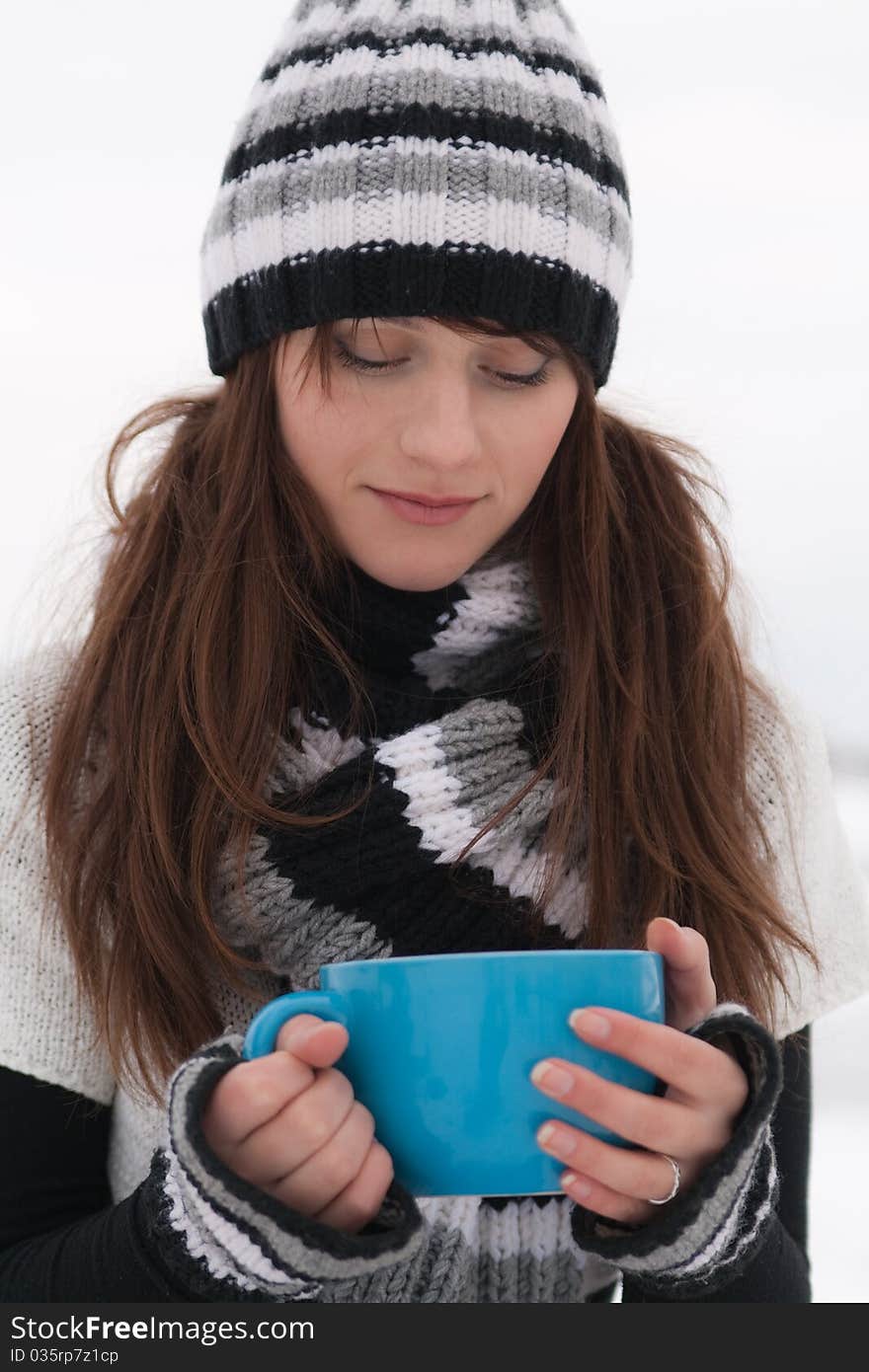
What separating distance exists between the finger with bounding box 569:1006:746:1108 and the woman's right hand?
0.36 feet

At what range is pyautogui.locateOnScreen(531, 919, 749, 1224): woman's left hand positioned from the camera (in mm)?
576

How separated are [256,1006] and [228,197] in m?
0.59

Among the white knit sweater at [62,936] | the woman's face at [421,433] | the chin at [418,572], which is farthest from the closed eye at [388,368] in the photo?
the white knit sweater at [62,936]

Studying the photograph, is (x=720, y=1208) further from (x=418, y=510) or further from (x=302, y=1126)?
(x=418, y=510)

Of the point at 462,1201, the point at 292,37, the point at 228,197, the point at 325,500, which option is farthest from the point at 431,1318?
the point at 292,37

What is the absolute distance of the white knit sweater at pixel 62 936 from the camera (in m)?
0.91

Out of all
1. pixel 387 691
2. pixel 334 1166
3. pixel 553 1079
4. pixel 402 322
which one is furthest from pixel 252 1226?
pixel 402 322

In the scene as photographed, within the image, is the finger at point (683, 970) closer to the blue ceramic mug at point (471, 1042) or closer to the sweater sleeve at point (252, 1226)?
the blue ceramic mug at point (471, 1042)

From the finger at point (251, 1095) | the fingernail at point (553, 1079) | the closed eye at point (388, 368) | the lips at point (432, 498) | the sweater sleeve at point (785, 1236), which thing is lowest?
the sweater sleeve at point (785, 1236)

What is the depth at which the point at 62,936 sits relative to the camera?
93 centimetres

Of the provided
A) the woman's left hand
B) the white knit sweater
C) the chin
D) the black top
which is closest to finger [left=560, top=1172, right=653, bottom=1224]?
the woman's left hand

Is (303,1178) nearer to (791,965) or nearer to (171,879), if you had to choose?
(171,879)

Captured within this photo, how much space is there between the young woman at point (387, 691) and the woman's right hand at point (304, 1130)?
162 millimetres

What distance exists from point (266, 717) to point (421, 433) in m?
0.24
